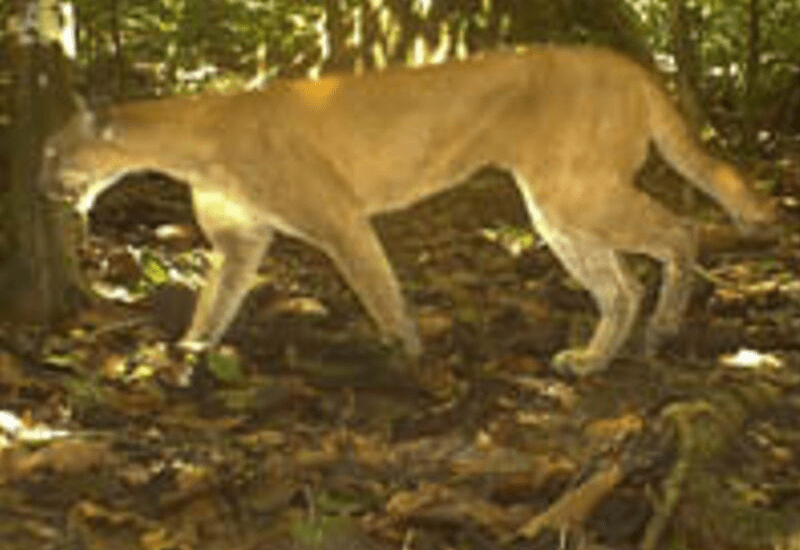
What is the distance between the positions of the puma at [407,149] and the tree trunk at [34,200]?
18cm

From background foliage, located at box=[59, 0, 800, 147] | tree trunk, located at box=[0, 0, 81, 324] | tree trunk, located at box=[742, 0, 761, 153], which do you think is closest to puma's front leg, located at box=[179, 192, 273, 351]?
tree trunk, located at box=[0, 0, 81, 324]

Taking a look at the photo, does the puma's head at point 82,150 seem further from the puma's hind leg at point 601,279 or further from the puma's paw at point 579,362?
the puma's paw at point 579,362

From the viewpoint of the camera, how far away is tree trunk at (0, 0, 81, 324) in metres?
5.80

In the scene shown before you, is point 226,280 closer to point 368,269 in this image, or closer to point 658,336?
point 368,269

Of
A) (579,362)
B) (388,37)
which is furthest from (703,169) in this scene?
(388,37)

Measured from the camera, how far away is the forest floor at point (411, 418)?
4.17 metres

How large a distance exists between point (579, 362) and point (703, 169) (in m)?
0.95

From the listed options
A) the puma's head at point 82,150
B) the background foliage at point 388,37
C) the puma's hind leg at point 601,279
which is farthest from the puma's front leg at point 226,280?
the background foliage at point 388,37

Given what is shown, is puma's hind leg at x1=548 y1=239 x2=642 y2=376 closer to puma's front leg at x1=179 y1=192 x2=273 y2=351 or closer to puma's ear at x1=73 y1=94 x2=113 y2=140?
puma's front leg at x1=179 y1=192 x2=273 y2=351

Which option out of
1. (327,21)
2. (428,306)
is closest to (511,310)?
(428,306)

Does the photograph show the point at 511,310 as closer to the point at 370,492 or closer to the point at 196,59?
the point at 370,492

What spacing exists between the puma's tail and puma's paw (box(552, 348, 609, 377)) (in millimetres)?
820

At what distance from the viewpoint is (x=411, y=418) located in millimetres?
5234

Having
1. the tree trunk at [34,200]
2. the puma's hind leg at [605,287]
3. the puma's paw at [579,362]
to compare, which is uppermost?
the tree trunk at [34,200]
